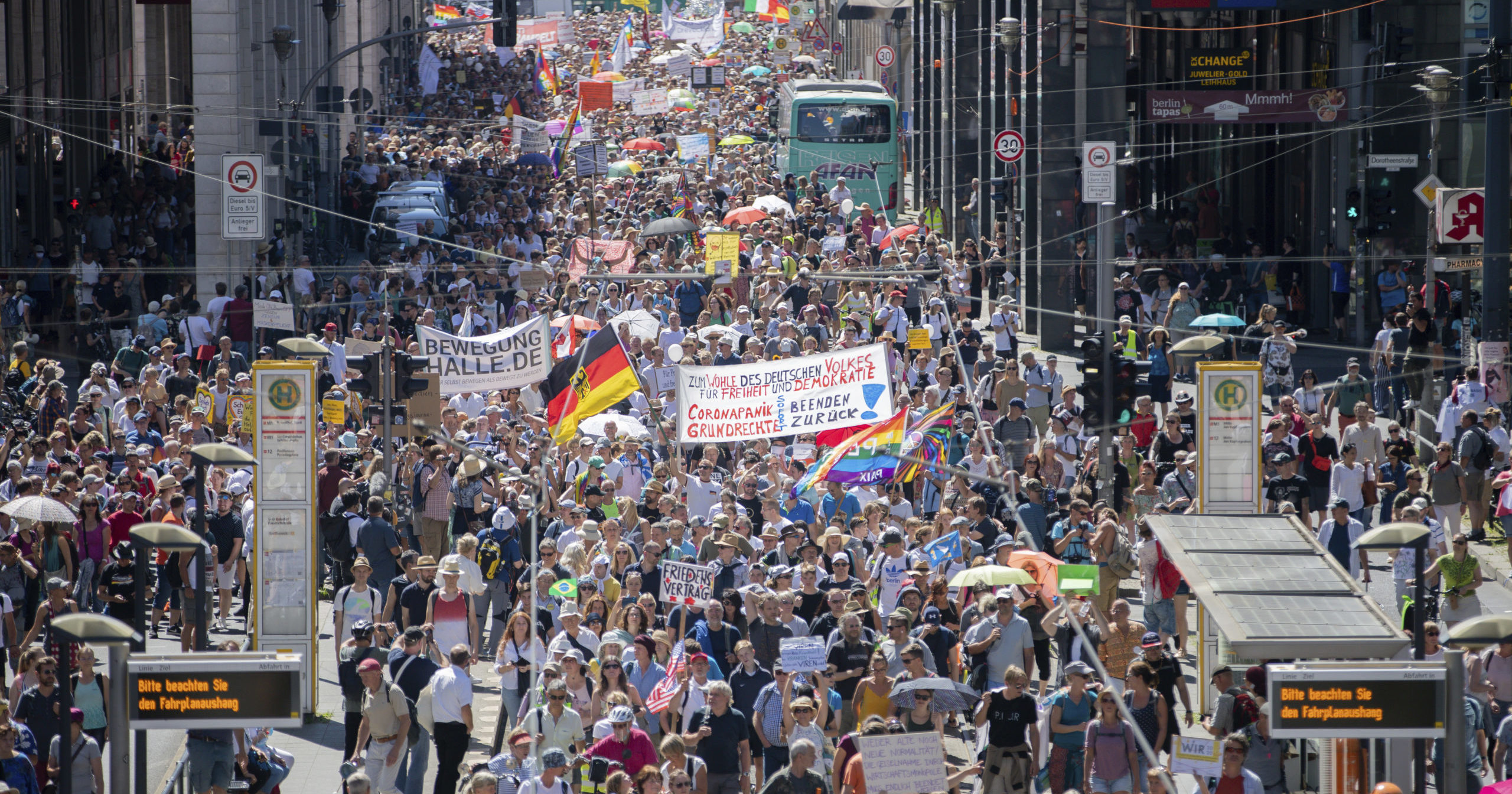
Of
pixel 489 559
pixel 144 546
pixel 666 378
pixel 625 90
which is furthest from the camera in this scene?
pixel 625 90

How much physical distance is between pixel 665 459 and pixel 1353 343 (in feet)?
48.8

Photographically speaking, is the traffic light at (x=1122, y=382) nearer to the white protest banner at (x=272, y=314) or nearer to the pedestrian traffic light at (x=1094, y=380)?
the pedestrian traffic light at (x=1094, y=380)

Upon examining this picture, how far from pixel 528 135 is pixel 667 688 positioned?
36.2m

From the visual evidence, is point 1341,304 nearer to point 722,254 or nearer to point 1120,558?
point 722,254

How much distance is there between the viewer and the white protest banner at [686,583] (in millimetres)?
16000

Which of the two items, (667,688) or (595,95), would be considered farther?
(595,95)

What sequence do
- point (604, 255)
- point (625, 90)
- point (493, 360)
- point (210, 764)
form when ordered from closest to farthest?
point (210, 764) → point (493, 360) → point (604, 255) → point (625, 90)

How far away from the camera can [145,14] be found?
191 ft

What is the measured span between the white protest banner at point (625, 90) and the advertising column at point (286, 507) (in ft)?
172

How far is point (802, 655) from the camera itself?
14422 mm

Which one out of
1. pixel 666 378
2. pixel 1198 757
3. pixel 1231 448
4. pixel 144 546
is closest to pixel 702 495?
pixel 666 378

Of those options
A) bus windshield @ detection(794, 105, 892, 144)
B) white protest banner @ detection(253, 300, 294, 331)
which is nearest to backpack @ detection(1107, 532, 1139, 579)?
white protest banner @ detection(253, 300, 294, 331)

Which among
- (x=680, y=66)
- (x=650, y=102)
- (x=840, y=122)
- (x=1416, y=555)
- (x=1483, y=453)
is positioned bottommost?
(x=1483, y=453)

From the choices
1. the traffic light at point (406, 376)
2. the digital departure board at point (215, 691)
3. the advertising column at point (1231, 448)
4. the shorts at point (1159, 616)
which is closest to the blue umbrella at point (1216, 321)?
the advertising column at point (1231, 448)
